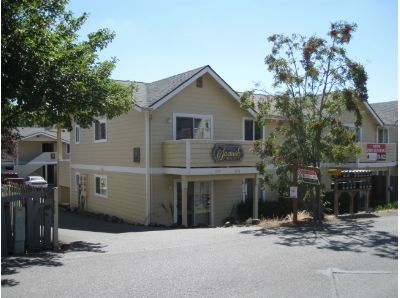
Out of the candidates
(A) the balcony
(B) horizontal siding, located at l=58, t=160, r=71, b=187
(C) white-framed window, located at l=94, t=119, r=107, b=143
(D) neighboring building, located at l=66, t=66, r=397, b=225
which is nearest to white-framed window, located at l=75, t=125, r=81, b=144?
(B) horizontal siding, located at l=58, t=160, r=71, b=187

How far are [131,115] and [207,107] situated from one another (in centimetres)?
340

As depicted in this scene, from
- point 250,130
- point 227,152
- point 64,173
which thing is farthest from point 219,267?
point 64,173

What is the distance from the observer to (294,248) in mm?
10336

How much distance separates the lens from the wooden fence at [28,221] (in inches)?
400

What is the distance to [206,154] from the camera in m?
18.7

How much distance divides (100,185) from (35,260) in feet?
48.2

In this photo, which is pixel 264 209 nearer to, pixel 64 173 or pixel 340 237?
pixel 340 237

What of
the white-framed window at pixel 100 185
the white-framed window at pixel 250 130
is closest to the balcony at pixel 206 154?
the white-framed window at pixel 250 130

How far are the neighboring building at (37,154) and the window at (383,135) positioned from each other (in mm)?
29216

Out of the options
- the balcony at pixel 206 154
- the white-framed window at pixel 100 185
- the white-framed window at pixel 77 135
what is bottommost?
the white-framed window at pixel 100 185

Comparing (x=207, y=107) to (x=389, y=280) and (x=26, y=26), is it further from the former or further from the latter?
(x=389, y=280)

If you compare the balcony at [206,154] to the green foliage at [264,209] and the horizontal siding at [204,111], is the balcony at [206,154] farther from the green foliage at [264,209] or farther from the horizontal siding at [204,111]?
the green foliage at [264,209]

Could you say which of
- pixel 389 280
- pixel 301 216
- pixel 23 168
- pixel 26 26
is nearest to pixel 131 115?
pixel 301 216

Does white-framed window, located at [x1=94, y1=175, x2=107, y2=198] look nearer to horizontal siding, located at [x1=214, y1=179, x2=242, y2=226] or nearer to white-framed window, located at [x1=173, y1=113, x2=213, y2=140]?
white-framed window, located at [x1=173, y1=113, x2=213, y2=140]
